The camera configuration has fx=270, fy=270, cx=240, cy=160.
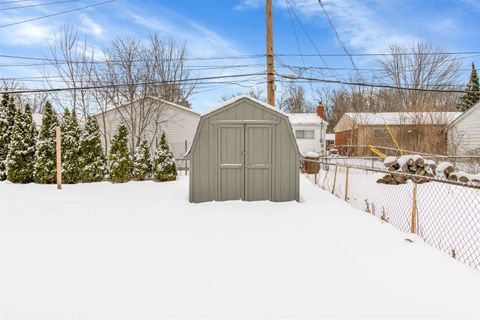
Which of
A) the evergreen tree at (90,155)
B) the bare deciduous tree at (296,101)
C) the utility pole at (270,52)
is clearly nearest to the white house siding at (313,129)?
the bare deciduous tree at (296,101)

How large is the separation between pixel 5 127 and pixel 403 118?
23963 mm

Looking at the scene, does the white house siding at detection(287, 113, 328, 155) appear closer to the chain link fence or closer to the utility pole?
the chain link fence

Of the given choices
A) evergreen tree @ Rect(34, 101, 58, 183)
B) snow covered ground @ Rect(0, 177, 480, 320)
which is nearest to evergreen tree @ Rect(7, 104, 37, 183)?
evergreen tree @ Rect(34, 101, 58, 183)

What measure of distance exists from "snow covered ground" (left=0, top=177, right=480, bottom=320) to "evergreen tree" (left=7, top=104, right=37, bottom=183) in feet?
22.2

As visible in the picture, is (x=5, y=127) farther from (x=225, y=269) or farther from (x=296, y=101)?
(x=296, y=101)

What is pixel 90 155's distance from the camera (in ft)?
36.6

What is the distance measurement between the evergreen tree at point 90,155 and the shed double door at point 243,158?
705 centimetres

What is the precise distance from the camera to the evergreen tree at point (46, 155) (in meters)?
10.8

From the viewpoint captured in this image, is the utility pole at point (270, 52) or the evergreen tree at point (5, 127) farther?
the evergreen tree at point (5, 127)

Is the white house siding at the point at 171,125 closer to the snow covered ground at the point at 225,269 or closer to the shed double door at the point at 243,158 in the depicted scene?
the shed double door at the point at 243,158

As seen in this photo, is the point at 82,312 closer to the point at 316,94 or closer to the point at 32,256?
the point at 32,256

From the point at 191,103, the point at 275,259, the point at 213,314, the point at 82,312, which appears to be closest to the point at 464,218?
the point at 275,259

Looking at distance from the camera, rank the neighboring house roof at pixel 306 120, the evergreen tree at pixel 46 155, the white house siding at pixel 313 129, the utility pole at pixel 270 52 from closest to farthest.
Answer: the utility pole at pixel 270 52 → the evergreen tree at pixel 46 155 → the neighboring house roof at pixel 306 120 → the white house siding at pixel 313 129

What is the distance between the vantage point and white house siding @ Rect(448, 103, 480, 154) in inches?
629
